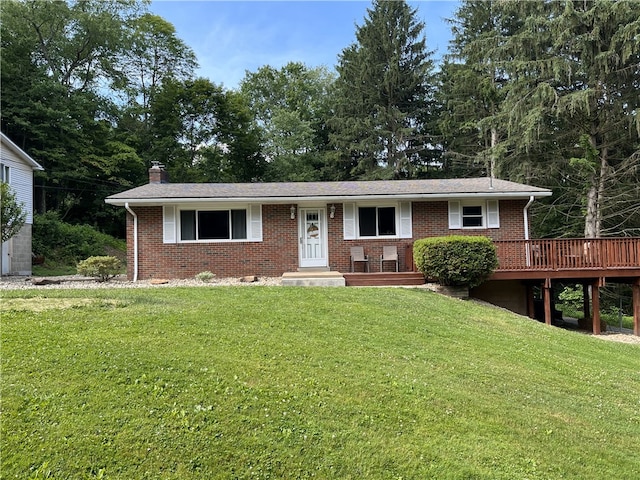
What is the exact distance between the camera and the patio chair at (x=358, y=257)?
14.5 metres

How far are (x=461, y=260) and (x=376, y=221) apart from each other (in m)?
3.89

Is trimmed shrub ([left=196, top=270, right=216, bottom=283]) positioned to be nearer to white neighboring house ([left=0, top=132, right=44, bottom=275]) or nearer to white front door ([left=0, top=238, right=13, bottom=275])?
white neighboring house ([left=0, top=132, right=44, bottom=275])

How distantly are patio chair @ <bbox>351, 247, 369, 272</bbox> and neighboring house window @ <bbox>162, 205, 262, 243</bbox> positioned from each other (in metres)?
3.10

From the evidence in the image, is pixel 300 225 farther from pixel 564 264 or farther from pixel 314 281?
pixel 564 264

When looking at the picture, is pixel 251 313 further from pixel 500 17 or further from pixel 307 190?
pixel 500 17

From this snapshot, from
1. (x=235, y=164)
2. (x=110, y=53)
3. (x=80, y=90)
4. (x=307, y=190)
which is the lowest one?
(x=307, y=190)

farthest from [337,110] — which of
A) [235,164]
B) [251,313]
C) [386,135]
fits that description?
[251,313]

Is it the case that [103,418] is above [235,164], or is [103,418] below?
below

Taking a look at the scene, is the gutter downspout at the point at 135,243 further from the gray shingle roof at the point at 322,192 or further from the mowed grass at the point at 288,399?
the mowed grass at the point at 288,399

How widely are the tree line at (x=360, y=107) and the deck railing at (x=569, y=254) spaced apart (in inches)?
277

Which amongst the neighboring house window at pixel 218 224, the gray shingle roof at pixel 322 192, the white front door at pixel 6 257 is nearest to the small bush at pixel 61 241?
the white front door at pixel 6 257

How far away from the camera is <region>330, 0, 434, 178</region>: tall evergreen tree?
2889 cm

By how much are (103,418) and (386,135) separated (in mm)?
27197

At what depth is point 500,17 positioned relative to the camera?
2558 centimetres
